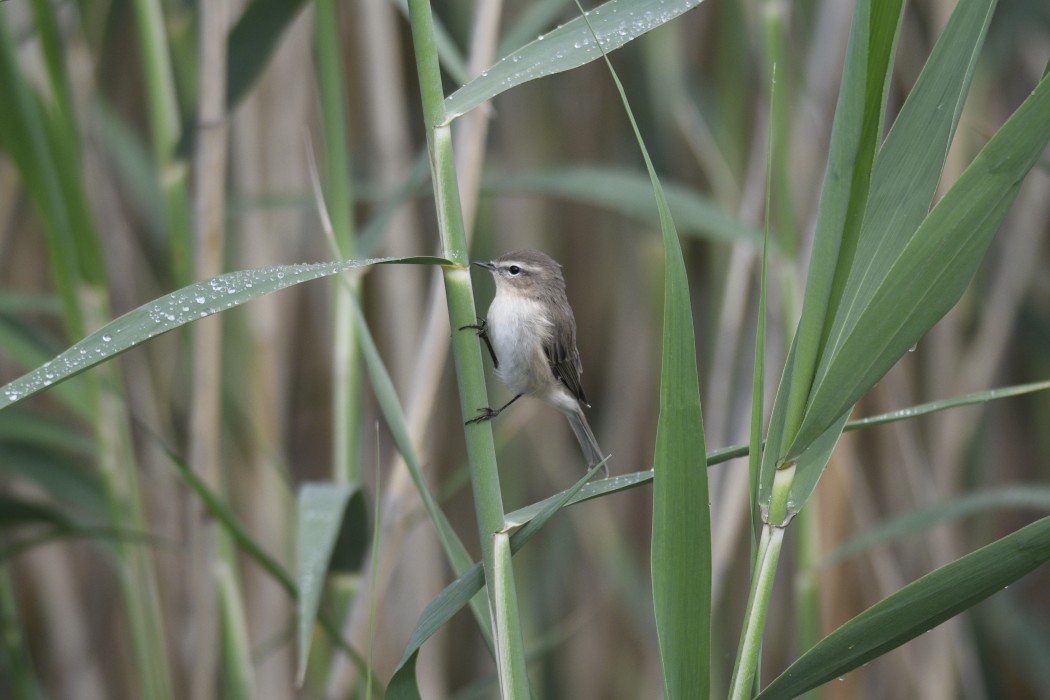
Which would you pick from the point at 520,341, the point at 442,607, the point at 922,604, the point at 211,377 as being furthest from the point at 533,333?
the point at 922,604

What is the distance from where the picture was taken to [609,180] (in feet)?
5.99

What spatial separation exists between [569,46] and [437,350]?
0.81 m

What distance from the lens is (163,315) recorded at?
2.71ft

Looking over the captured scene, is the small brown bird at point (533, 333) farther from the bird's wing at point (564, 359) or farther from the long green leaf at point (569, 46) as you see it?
the long green leaf at point (569, 46)

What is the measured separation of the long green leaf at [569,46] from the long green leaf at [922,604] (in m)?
0.53

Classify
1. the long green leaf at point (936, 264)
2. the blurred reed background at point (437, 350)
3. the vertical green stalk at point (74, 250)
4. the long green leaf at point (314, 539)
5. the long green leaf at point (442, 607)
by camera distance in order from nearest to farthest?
the long green leaf at point (936, 264) < the long green leaf at point (442, 607) < the long green leaf at point (314, 539) < the vertical green stalk at point (74, 250) < the blurred reed background at point (437, 350)

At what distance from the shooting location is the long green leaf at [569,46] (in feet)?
3.05

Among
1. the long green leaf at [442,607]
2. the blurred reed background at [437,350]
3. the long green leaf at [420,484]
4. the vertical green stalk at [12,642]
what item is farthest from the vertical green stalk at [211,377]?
the long green leaf at [442,607]

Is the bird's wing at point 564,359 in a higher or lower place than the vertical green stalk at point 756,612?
higher

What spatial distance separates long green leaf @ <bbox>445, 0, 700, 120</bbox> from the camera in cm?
93

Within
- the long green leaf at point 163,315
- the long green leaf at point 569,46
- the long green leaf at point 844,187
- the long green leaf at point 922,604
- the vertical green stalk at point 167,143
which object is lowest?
the long green leaf at point 922,604

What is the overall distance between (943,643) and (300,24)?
6.60 feet

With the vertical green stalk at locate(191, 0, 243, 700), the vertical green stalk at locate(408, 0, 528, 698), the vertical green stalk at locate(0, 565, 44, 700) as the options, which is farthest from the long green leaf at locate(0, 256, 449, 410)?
the vertical green stalk at locate(0, 565, 44, 700)

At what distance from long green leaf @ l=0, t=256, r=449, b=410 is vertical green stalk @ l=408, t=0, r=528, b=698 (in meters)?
0.04
